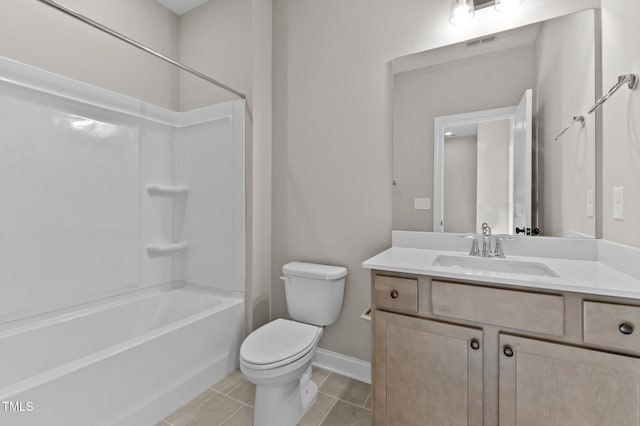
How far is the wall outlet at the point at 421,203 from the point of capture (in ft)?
5.47

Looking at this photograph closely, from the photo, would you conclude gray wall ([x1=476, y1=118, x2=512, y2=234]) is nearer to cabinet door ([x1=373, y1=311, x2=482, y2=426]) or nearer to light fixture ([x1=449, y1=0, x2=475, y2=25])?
light fixture ([x1=449, y1=0, x2=475, y2=25])

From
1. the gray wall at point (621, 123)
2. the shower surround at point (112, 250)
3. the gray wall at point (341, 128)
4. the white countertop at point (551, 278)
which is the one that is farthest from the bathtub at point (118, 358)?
the gray wall at point (621, 123)

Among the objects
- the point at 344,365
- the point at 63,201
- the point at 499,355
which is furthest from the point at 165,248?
the point at 499,355

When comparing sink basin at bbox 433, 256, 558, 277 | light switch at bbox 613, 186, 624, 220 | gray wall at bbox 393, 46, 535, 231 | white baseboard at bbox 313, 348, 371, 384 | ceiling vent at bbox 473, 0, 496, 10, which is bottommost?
white baseboard at bbox 313, 348, 371, 384

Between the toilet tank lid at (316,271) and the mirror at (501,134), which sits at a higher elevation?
the mirror at (501,134)

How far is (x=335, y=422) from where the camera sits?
1.49m

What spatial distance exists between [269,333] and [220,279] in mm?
810

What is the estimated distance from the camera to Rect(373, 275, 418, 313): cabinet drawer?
46.9 inches

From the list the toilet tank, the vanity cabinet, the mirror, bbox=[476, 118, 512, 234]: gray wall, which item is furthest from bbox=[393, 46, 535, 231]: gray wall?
the vanity cabinet

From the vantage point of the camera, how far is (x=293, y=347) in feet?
4.73

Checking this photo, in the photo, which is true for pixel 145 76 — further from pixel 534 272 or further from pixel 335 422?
pixel 534 272

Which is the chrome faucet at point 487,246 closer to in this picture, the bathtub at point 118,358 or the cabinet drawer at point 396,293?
the cabinet drawer at point 396,293

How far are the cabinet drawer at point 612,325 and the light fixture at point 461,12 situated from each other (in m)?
1.47

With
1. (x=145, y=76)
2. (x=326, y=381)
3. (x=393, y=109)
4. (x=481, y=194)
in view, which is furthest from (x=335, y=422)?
(x=145, y=76)
